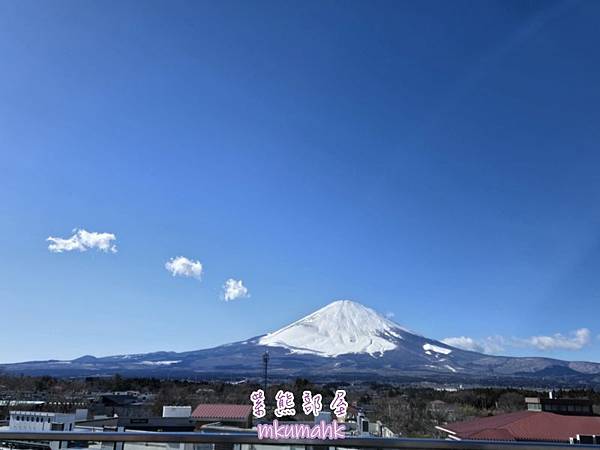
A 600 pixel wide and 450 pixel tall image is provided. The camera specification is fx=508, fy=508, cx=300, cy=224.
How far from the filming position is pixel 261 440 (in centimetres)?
170

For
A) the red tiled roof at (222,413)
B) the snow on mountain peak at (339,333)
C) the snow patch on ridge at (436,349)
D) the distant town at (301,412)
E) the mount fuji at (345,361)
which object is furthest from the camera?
the snow on mountain peak at (339,333)

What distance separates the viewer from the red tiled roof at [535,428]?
575 inches

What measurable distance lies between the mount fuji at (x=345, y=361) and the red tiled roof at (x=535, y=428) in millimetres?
62911

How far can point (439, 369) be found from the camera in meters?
93.9

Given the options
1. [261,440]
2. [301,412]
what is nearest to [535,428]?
[301,412]

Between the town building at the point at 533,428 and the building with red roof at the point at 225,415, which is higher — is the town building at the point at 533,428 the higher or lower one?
the higher one

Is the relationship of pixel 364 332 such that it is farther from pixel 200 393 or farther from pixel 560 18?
pixel 560 18

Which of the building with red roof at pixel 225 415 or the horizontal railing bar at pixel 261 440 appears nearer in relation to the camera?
the horizontal railing bar at pixel 261 440

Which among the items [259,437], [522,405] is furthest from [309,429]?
[522,405]

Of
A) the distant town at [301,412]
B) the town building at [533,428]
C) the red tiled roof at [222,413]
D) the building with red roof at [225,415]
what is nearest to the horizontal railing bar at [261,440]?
the distant town at [301,412]

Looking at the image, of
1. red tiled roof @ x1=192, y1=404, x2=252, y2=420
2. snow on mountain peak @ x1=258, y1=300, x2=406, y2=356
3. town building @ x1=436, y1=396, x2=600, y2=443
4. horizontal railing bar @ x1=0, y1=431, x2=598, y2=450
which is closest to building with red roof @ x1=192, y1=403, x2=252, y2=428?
red tiled roof @ x1=192, y1=404, x2=252, y2=420

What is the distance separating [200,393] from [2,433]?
39683 millimetres

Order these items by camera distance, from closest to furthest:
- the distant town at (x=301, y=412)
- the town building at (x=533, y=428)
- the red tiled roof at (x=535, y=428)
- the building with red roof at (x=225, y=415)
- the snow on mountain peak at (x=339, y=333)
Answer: the town building at (x=533, y=428)
the red tiled roof at (x=535, y=428)
the distant town at (x=301, y=412)
the building with red roof at (x=225, y=415)
the snow on mountain peak at (x=339, y=333)

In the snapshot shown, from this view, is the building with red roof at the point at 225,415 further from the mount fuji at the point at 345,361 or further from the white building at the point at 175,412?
the mount fuji at the point at 345,361
